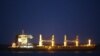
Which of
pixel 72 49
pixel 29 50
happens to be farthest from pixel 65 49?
pixel 29 50

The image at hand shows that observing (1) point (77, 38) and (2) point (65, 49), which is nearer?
(2) point (65, 49)

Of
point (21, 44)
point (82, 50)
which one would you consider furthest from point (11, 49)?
point (82, 50)

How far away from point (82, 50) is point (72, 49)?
249cm

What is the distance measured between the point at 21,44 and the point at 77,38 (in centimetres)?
1499

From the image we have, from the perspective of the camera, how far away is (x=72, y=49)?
319 feet

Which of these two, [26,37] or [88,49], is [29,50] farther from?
[88,49]

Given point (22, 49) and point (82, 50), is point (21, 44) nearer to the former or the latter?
point (22, 49)

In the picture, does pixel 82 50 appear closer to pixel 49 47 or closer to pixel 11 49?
pixel 49 47

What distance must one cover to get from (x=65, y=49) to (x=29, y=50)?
813 centimetres

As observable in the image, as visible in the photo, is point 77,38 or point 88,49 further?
point 77,38

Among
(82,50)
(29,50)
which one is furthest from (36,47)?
(82,50)

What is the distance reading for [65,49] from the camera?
96.7m

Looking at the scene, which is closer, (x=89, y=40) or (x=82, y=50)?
(x=82, y=50)

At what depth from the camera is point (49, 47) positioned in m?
99.9
